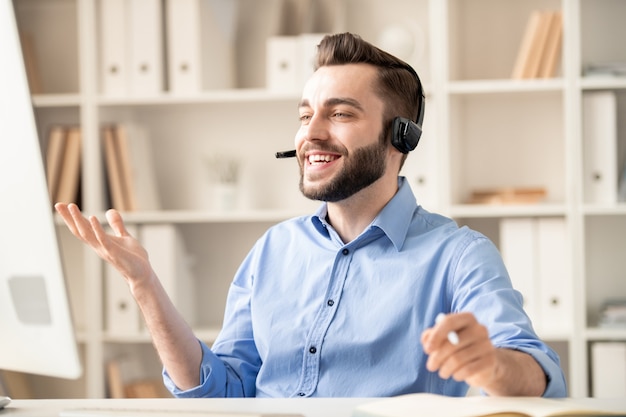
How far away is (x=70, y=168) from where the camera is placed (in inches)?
126

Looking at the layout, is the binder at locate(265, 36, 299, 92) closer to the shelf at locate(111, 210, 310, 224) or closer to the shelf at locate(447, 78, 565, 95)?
the shelf at locate(111, 210, 310, 224)

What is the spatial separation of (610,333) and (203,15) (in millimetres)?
1803

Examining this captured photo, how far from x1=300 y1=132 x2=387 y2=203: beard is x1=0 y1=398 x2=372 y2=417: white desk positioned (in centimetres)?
58

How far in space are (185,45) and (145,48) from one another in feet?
0.51

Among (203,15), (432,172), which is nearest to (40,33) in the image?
(203,15)

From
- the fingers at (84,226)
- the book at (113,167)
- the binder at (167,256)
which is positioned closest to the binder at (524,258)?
the binder at (167,256)

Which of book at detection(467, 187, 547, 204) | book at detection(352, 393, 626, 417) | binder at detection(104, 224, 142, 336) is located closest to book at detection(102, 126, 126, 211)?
binder at detection(104, 224, 142, 336)

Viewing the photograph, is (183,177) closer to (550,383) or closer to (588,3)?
(588,3)

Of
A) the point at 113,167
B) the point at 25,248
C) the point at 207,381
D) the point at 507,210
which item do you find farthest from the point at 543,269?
the point at 25,248

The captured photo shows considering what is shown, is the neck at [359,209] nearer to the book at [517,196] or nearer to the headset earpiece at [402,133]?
the headset earpiece at [402,133]

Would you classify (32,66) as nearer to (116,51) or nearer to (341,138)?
(116,51)

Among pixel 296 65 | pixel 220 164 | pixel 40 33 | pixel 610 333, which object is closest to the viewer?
pixel 610 333

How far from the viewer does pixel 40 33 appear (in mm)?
3498

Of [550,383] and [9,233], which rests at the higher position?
[9,233]
